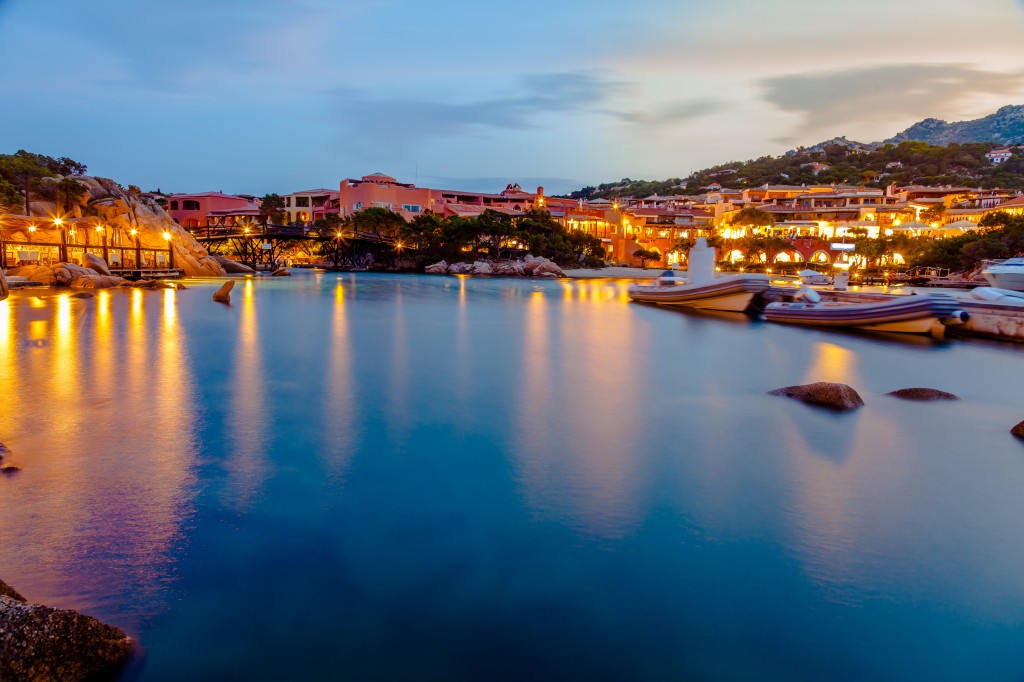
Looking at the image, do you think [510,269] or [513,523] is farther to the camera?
[510,269]

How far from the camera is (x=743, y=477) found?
24.6 feet

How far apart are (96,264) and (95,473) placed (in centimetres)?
3500

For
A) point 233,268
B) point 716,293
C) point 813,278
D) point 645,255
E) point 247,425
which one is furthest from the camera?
point 645,255

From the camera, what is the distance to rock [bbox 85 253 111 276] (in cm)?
3544

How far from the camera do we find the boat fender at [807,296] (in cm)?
2370

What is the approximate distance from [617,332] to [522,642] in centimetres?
1865

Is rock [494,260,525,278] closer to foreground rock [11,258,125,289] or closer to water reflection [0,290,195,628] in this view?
foreground rock [11,258,125,289]

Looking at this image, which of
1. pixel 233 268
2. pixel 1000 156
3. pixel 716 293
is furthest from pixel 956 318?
pixel 1000 156

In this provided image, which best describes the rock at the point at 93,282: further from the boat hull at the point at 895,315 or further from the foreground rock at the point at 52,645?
the foreground rock at the point at 52,645

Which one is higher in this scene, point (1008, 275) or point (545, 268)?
point (545, 268)

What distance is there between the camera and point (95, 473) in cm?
684

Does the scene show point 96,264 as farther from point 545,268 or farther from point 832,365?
point 832,365

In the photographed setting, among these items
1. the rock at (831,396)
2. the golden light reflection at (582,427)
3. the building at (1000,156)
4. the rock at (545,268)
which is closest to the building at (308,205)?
the rock at (545,268)

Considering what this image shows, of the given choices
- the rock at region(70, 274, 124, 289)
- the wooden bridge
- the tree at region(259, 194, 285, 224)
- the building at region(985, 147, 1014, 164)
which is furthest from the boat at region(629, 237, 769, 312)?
the building at region(985, 147, 1014, 164)
